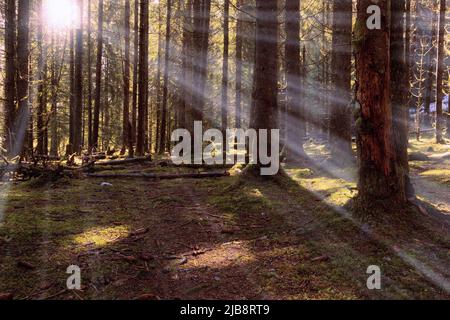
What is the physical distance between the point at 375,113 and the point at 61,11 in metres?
24.5

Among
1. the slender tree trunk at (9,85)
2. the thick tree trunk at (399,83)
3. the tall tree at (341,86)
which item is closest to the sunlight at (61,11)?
the slender tree trunk at (9,85)

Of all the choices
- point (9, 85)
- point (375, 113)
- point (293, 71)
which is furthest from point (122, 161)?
point (375, 113)

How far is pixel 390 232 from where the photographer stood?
5.64m

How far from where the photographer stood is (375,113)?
604 centimetres

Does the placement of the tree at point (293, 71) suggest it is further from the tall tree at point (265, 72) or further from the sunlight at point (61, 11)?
the sunlight at point (61, 11)

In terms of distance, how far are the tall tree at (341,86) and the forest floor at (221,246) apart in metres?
3.84

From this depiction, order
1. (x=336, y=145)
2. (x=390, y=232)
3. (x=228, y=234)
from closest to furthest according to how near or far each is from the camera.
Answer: (x=390, y=232)
(x=228, y=234)
(x=336, y=145)

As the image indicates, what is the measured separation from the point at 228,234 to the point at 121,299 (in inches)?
110

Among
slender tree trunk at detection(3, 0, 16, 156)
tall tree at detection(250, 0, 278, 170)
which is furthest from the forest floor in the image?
slender tree trunk at detection(3, 0, 16, 156)

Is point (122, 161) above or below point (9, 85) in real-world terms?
below

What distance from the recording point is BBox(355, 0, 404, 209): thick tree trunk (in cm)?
604

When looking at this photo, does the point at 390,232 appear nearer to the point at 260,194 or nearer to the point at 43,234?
the point at 260,194

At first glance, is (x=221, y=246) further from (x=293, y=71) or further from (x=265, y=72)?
(x=293, y=71)
